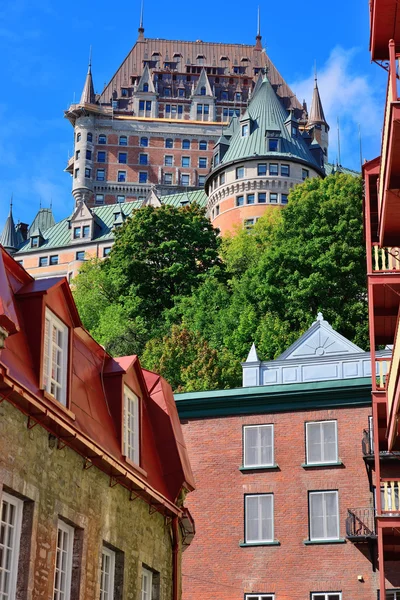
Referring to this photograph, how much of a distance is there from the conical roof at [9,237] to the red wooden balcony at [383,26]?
110177 millimetres

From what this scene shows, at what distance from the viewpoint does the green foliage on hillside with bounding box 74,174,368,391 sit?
63.2 metres

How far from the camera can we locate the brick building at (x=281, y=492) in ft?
103

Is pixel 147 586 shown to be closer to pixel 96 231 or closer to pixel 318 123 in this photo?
pixel 96 231

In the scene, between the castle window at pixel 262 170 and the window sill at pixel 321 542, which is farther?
the castle window at pixel 262 170

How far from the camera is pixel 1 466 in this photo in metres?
14.4

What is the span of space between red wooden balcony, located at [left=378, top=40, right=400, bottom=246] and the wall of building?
20.9ft

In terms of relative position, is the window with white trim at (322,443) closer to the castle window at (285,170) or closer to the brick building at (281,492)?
the brick building at (281,492)

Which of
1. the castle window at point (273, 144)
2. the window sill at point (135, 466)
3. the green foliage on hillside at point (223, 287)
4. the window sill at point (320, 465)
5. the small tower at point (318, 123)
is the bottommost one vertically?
the window sill at point (135, 466)

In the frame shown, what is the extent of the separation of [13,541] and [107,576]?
13.2ft

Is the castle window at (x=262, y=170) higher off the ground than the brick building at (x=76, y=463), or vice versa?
the castle window at (x=262, y=170)

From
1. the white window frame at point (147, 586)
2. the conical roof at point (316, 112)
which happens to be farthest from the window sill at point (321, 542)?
the conical roof at point (316, 112)

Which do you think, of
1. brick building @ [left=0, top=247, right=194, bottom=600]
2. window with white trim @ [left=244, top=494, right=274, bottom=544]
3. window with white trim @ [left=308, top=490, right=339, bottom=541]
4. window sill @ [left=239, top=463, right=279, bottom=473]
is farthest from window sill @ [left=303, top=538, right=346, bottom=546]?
brick building @ [left=0, top=247, right=194, bottom=600]

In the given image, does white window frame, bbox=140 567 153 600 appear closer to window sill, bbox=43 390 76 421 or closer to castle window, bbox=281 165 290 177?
window sill, bbox=43 390 76 421

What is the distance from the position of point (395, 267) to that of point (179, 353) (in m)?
38.9
